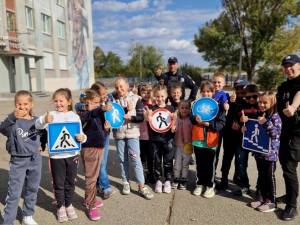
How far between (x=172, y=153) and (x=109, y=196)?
1.21 meters

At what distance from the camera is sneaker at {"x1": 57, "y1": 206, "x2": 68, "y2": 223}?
311 centimetres

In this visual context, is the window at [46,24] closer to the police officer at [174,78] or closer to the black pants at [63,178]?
the police officer at [174,78]

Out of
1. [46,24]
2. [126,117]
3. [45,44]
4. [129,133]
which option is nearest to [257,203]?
[129,133]

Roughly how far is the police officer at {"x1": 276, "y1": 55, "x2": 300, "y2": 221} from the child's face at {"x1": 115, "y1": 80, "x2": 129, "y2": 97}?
2.23m

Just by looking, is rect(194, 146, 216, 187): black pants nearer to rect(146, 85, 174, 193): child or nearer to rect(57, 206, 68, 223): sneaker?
rect(146, 85, 174, 193): child

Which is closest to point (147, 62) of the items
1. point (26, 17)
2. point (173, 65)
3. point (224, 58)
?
point (224, 58)

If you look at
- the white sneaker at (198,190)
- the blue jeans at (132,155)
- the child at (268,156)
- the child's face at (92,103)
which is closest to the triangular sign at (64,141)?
the child's face at (92,103)

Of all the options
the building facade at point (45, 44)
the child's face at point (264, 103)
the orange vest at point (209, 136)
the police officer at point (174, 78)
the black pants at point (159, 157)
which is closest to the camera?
the child's face at point (264, 103)

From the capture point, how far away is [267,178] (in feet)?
11.1

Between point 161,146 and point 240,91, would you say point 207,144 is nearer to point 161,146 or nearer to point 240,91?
point 161,146

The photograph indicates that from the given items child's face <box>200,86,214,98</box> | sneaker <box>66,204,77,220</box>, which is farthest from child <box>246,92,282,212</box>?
sneaker <box>66,204,77,220</box>

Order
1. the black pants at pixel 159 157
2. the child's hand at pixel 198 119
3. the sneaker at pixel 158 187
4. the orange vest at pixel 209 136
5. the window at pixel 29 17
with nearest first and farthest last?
the child's hand at pixel 198 119 → the orange vest at pixel 209 136 → the sneaker at pixel 158 187 → the black pants at pixel 159 157 → the window at pixel 29 17

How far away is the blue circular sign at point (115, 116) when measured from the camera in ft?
11.8

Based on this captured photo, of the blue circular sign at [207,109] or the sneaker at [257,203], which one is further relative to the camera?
the blue circular sign at [207,109]
